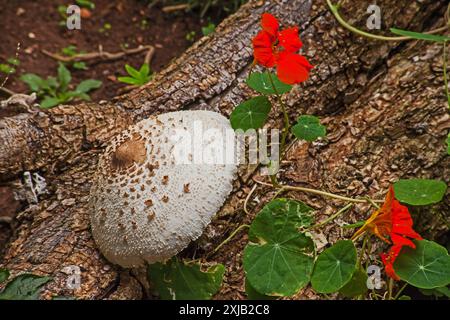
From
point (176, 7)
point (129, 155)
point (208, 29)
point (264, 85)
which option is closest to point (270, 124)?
point (264, 85)

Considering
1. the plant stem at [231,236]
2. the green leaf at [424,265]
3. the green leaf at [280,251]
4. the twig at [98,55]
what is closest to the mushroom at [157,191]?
the plant stem at [231,236]

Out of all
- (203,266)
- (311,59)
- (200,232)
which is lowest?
(203,266)

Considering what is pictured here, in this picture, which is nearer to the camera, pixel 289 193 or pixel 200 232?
pixel 200 232

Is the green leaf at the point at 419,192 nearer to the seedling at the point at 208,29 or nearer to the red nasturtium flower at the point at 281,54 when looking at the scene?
the red nasturtium flower at the point at 281,54

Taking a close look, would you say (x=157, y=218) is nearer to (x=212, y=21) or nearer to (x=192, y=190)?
(x=192, y=190)

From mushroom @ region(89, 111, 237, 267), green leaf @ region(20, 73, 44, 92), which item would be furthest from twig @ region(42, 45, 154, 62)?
mushroom @ region(89, 111, 237, 267)

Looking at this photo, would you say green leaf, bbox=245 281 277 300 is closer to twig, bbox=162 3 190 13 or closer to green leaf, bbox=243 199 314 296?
green leaf, bbox=243 199 314 296

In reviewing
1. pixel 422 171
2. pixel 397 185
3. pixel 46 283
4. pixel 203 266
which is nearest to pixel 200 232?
pixel 203 266
